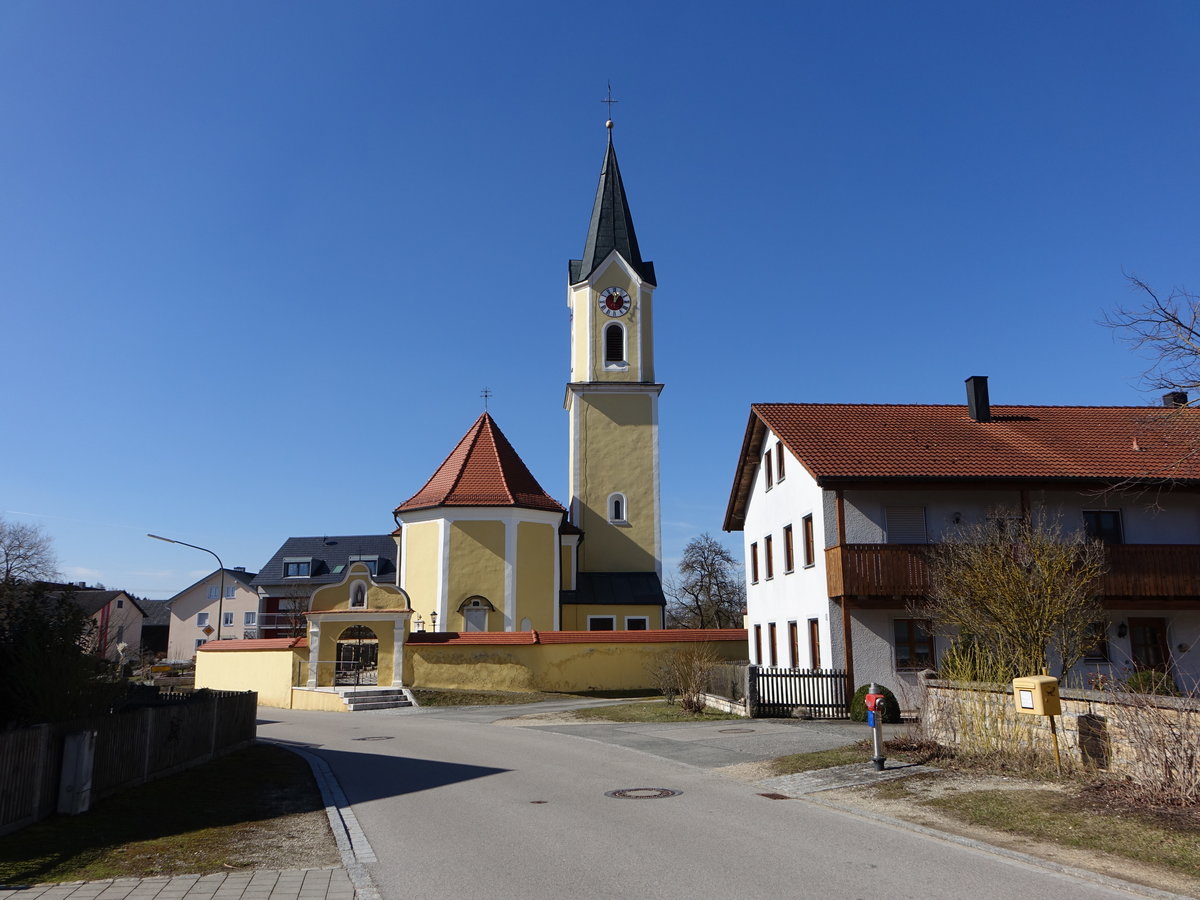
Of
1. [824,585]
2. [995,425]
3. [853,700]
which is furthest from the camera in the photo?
[995,425]

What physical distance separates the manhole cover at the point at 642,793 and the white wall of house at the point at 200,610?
252 ft

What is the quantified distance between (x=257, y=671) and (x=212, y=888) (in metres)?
28.6

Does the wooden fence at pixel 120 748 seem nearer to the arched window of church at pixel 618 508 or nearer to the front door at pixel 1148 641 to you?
the front door at pixel 1148 641

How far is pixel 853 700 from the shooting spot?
2261 centimetres

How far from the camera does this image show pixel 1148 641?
82.3 feet

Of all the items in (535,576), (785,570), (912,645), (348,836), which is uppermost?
(535,576)

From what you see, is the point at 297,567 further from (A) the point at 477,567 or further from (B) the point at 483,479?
(A) the point at 477,567

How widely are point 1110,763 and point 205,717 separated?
536 inches

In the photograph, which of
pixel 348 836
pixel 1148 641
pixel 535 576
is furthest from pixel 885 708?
pixel 535 576

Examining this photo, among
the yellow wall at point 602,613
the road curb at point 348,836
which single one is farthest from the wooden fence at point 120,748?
the yellow wall at point 602,613

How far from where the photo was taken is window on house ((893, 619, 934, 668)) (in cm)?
2442

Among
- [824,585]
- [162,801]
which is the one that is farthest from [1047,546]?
[162,801]

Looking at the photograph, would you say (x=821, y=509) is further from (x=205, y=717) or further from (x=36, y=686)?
(x=36, y=686)

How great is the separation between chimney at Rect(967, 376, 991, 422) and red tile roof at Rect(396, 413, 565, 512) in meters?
18.0
